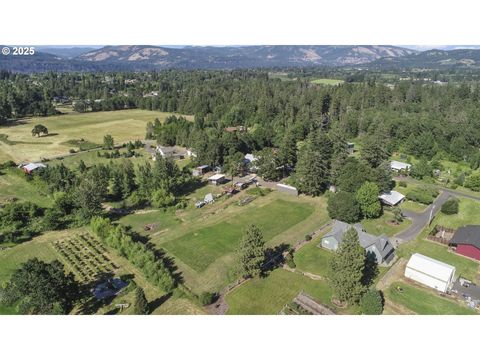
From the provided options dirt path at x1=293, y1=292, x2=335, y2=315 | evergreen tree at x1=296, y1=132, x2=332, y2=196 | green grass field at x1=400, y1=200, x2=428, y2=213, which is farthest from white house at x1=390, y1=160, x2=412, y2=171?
dirt path at x1=293, y1=292, x2=335, y2=315

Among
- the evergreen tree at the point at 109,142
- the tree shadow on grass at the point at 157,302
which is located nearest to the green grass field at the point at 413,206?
the tree shadow on grass at the point at 157,302

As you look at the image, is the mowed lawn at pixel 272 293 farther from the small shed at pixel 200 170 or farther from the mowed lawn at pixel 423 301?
the small shed at pixel 200 170

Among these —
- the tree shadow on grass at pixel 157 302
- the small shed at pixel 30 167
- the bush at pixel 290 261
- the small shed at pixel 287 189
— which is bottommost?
the tree shadow on grass at pixel 157 302

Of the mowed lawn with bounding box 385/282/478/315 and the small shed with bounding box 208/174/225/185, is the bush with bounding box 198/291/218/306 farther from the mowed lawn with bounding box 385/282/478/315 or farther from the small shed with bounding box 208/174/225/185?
the small shed with bounding box 208/174/225/185

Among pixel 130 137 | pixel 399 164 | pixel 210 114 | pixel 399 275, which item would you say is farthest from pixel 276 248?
pixel 210 114

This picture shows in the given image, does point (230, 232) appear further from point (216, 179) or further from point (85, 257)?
point (216, 179)

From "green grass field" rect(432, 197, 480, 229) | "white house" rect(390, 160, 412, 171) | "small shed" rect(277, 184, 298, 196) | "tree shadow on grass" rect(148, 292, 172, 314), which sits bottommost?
"tree shadow on grass" rect(148, 292, 172, 314)
